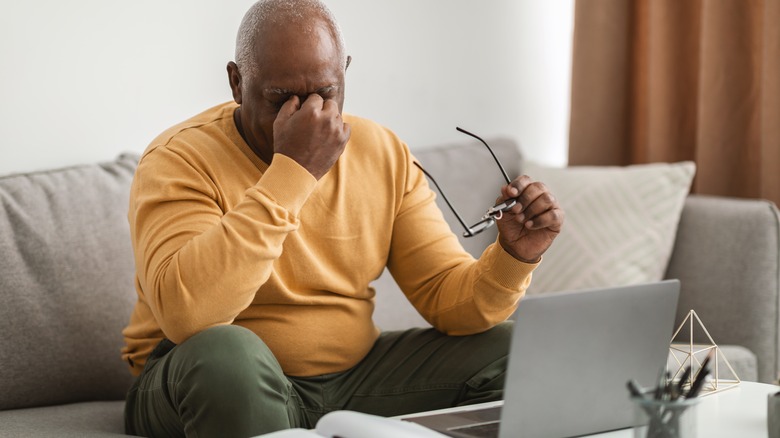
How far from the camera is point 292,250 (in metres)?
1.55

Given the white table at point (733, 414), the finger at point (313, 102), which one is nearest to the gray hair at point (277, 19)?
the finger at point (313, 102)

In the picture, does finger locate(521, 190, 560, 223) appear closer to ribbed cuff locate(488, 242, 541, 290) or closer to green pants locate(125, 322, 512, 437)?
ribbed cuff locate(488, 242, 541, 290)

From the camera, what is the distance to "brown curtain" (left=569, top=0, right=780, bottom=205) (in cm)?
241

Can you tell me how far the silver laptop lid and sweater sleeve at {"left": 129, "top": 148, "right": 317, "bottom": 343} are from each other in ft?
1.47

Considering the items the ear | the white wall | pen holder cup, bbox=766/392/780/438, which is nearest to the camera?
pen holder cup, bbox=766/392/780/438

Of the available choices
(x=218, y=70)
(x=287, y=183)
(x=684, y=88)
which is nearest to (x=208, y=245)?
(x=287, y=183)

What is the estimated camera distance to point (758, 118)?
7.93 ft

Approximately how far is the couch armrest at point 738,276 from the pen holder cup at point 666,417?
120 centimetres

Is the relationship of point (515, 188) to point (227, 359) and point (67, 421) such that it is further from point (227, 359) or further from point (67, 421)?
point (67, 421)

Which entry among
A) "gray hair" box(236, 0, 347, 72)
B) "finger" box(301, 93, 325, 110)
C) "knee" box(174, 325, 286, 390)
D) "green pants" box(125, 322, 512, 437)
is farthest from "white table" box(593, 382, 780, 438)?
"gray hair" box(236, 0, 347, 72)

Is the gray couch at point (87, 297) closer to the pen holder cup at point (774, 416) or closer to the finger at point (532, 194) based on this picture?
the finger at point (532, 194)

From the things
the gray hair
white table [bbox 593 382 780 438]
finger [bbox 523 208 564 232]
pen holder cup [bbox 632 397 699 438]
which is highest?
the gray hair

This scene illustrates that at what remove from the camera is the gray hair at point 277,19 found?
4.78 ft

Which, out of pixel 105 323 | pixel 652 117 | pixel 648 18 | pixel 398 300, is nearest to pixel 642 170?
pixel 652 117
